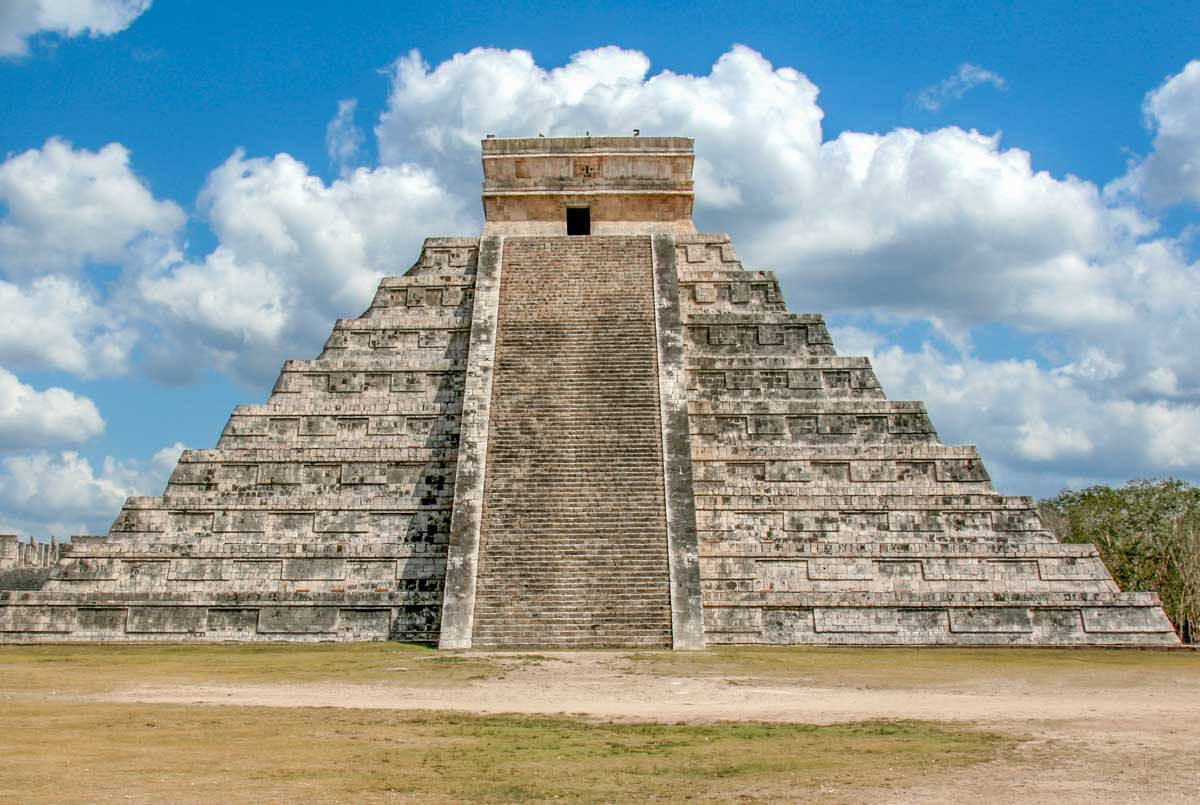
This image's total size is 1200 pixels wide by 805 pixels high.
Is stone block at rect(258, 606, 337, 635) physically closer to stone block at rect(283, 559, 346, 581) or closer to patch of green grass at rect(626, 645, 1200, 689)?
stone block at rect(283, 559, 346, 581)

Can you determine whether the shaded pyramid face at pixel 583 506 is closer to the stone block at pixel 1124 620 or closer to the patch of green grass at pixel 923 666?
the stone block at pixel 1124 620

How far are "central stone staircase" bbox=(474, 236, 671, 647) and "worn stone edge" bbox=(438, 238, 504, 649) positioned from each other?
15 cm

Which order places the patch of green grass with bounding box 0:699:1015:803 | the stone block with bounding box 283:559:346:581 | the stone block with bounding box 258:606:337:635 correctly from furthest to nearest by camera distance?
1. the stone block with bounding box 283:559:346:581
2. the stone block with bounding box 258:606:337:635
3. the patch of green grass with bounding box 0:699:1015:803

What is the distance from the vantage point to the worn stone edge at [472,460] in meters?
15.6

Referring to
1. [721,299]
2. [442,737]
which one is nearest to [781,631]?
[721,299]

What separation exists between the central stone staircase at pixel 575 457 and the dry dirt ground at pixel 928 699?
122cm

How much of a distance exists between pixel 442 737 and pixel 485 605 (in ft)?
25.0

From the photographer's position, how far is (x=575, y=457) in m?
18.0

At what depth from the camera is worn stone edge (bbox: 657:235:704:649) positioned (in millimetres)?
15547

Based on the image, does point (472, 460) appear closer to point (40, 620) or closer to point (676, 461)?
point (676, 461)

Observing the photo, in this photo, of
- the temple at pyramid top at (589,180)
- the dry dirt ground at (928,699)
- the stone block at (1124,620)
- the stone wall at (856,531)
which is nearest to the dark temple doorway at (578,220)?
the temple at pyramid top at (589,180)

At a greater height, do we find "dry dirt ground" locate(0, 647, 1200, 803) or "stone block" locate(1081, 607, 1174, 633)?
"stone block" locate(1081, 607, 1174, 633)

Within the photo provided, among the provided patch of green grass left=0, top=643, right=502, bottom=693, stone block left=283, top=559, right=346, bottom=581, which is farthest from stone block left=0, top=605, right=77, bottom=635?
stone block left=283, top=559, right=346, bottom=581

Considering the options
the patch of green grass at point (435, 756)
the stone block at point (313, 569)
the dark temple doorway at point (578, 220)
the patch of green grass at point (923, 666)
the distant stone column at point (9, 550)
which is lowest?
the patch of green grass at point (435, 756)
